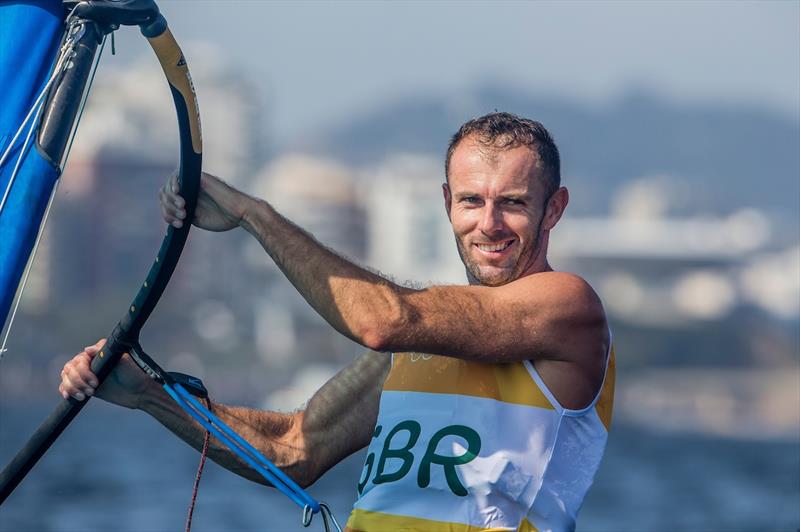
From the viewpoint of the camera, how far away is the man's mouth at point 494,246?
406cm

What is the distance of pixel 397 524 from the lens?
156 inches

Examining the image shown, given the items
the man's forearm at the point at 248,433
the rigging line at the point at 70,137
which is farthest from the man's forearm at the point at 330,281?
the man's forearm at the point at 248,433

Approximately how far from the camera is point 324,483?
1767 inches

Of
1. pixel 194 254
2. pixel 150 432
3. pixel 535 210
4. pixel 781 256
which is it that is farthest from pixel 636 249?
pixel 535 210

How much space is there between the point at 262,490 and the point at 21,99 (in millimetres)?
32963

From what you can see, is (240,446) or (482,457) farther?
(240,446)

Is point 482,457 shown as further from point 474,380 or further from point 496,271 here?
point 496,271

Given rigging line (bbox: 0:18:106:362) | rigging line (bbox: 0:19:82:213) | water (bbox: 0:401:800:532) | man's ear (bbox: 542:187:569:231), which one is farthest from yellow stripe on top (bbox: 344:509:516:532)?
water (bbox: 0:401:800:532)

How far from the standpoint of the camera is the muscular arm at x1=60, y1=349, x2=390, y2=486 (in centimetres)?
458

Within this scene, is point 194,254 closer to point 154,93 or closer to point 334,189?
point 334,189

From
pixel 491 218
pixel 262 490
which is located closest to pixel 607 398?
pixel 491 218

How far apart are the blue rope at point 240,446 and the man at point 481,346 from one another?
6.4 inches

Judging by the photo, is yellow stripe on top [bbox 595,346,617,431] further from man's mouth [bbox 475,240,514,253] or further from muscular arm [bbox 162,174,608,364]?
man's mouth [bbox 475,240,514,253]

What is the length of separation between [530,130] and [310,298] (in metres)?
0.76
